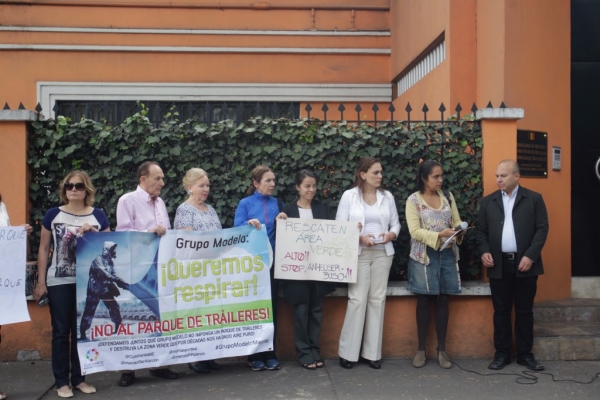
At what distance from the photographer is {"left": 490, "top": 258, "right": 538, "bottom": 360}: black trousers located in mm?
6387

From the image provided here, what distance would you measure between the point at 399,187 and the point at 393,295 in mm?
1190

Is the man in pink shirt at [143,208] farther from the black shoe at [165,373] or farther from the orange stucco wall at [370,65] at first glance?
the orange stucco wall at [370,65]

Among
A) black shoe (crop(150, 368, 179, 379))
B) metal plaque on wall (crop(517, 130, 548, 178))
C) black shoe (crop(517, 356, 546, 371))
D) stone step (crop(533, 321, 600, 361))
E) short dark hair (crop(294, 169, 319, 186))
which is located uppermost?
metal plaque on wall (crop(517, 130, 548, 178))

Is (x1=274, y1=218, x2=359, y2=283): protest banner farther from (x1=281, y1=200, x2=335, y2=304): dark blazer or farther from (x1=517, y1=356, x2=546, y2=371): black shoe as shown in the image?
(x1=517, y1=356, x2=546, y2=371): black shoe

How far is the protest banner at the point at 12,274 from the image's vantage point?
5.58m

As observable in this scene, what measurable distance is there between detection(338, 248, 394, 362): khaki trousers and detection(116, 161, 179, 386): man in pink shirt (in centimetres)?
202

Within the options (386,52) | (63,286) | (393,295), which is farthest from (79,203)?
(386,52)

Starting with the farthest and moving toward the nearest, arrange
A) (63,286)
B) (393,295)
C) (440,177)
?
(393,295), (440,177), (63,286)

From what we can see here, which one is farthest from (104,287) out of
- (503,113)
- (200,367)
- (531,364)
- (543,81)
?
(543,81)

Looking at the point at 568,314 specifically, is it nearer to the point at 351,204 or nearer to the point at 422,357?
the point at 422,357

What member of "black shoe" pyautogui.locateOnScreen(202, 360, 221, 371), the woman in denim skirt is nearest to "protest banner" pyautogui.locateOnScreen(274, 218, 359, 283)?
the woman in denim skirt

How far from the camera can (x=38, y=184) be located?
685 cm

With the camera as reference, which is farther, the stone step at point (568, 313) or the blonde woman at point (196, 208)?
the stone step at point (568, 313)

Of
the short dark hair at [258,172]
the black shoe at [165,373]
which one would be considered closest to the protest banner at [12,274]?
the black shoe at [165,373]
